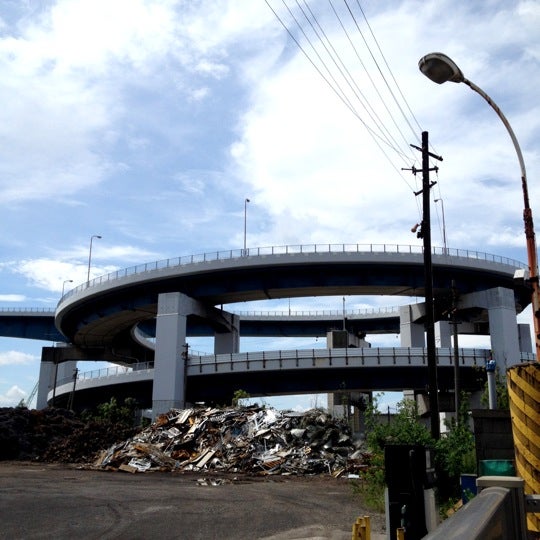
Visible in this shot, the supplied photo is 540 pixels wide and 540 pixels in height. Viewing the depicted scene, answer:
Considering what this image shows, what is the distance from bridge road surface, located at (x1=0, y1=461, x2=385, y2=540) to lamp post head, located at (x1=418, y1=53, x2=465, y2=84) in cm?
849

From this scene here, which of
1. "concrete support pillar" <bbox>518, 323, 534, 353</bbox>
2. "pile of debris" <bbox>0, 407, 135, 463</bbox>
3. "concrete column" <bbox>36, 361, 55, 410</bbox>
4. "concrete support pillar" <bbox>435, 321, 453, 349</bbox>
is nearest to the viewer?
"pile of debris" <bbox>0, 407, 135, 463</bbox>

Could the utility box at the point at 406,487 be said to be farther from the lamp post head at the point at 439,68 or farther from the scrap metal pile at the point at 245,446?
the scrap metal pile at the point at 245,446

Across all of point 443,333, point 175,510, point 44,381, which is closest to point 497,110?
point 175,510

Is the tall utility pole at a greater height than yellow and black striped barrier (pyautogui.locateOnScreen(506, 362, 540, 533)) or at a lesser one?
greater

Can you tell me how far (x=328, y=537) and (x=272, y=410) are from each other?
23.0 meters

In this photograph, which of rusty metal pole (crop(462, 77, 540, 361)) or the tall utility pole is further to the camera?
the tall utility pole

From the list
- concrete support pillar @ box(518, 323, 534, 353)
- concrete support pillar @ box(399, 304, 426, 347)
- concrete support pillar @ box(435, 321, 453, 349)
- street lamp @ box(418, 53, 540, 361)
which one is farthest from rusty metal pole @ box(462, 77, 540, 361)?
concrete support pillar @ box(518, 323, 534, 353)

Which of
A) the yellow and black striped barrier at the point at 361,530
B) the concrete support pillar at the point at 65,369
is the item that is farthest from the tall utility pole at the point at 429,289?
the concrete support pillar at the point at 65,369

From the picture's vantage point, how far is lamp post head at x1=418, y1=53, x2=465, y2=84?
404 inches

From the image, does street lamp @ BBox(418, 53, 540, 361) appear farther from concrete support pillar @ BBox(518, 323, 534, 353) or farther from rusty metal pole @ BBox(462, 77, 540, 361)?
concrete support pillar @ BBox(518, 323, 534, 353)

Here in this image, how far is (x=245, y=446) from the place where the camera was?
95.3 feet

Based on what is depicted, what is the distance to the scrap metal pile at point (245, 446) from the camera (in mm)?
27234

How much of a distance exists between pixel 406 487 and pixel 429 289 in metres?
16.1

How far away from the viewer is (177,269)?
53375 millimetres
